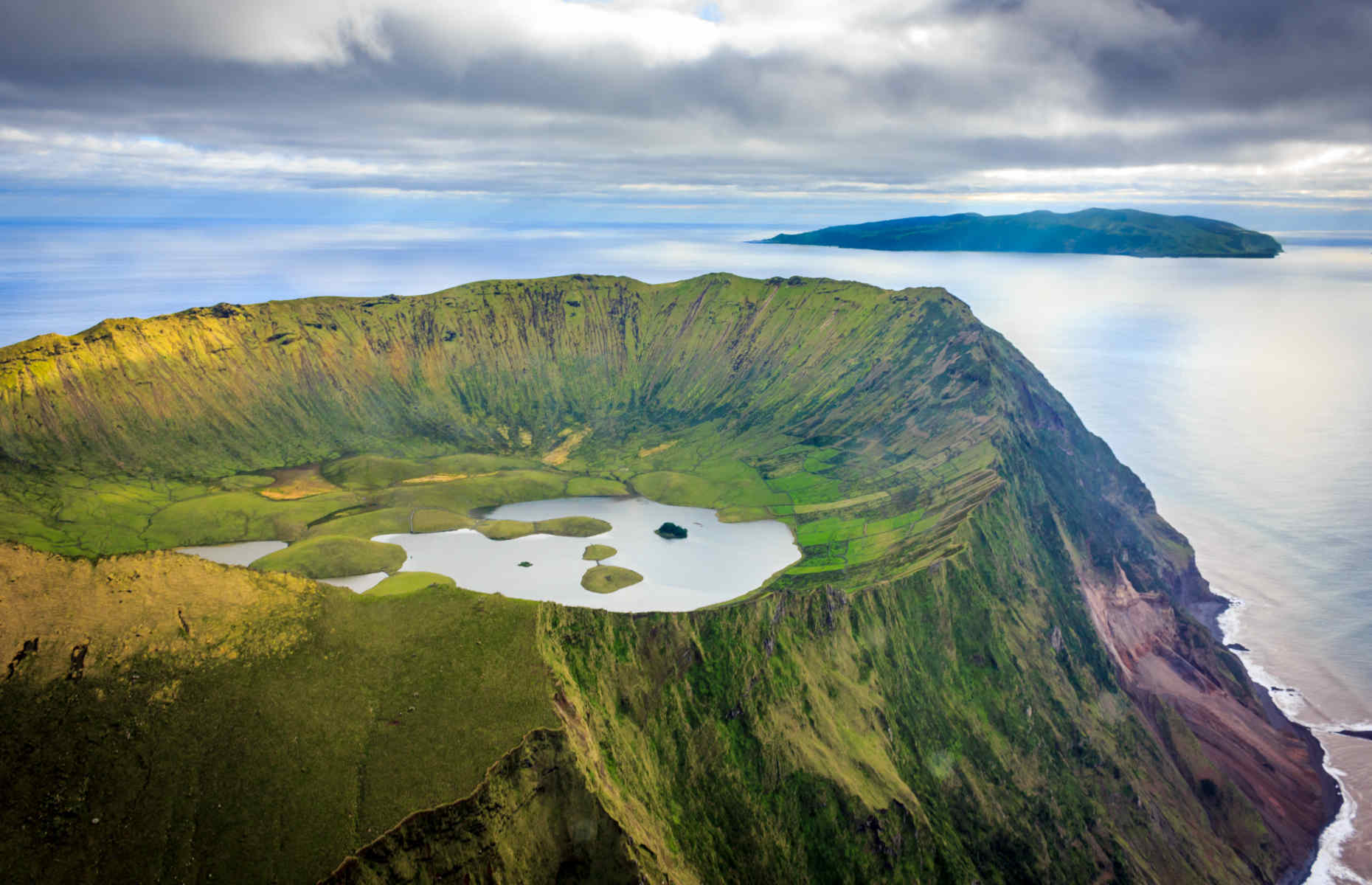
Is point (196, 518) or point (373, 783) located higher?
point (373, 783)

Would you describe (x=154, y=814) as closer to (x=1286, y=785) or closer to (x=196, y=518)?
(x=196, y=518)

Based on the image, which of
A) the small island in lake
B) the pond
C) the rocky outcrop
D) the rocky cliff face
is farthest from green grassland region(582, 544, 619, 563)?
the rocky outcrop

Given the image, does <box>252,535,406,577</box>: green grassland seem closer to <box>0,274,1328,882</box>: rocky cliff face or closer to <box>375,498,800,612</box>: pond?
<box>375,498,800,612</box>: pond

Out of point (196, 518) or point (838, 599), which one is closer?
point (838, 599)

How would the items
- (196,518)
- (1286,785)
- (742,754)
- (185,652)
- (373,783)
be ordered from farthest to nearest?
(196,518) < (1286,785) < (742,754) < (185,652) < (373,783)

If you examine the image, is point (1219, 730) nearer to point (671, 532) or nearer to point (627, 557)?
point (671, 532)

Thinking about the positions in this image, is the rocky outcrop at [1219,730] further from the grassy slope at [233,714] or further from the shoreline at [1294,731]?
the grassy slope at [233,714]

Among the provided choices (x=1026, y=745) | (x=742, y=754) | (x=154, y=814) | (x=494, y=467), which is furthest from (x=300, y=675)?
(x=494, y=467)
